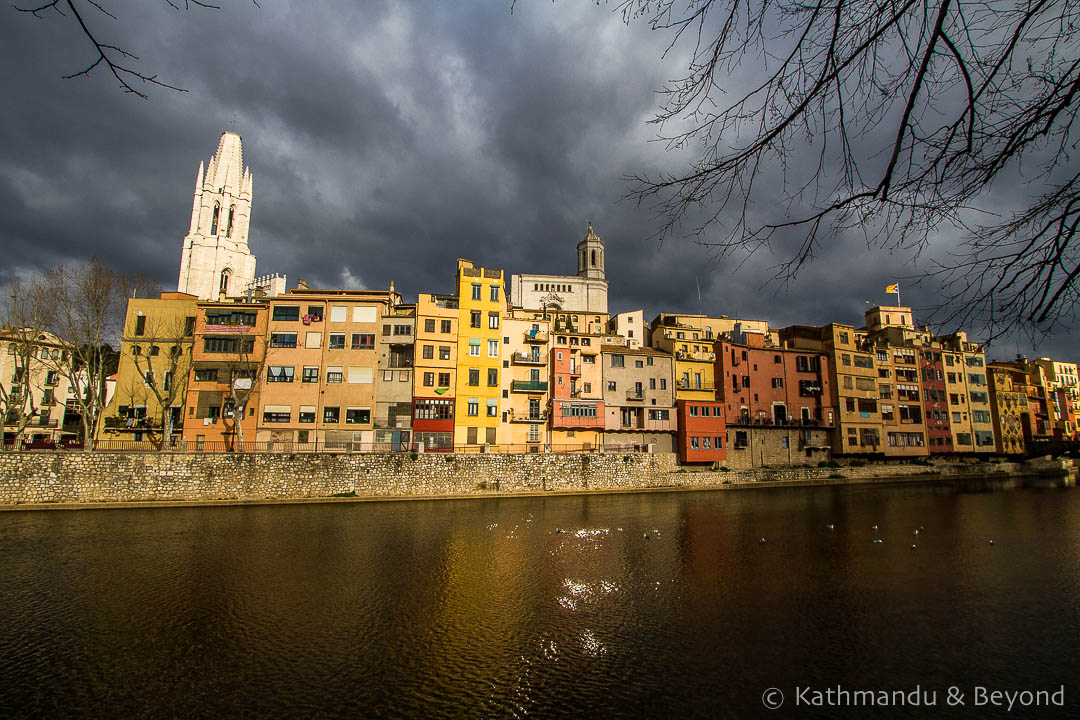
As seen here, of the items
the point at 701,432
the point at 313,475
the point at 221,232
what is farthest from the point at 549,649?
the point at 221,232

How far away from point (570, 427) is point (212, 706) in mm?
35042

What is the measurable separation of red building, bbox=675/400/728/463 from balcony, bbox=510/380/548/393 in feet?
42.7

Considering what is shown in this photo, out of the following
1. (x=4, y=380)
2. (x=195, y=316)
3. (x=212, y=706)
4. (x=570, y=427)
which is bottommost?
(x=212, y=706)

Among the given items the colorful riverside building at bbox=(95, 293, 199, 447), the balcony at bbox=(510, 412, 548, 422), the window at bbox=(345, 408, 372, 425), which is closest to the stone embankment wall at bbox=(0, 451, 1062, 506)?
the balcony at bbox=(510, 412, 548, 422)

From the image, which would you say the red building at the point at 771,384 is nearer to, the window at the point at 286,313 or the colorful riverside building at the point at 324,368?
the colorful riverside building at the point at 324,368

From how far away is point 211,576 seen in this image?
15805 mm

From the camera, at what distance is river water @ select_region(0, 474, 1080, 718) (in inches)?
367

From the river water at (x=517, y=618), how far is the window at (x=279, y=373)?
15450mm

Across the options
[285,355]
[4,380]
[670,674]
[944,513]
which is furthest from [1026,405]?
[4,380]

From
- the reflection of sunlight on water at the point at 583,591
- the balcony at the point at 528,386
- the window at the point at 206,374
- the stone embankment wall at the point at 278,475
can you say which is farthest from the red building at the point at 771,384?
the window at the point at 206,374

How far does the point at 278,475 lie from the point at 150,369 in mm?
15596

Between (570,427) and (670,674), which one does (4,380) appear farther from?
(670,674)

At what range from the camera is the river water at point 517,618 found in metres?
9.32

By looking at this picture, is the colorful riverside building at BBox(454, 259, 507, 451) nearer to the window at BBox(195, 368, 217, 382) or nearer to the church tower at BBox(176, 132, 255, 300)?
the window at BBox(195, 368, 217, 382)
